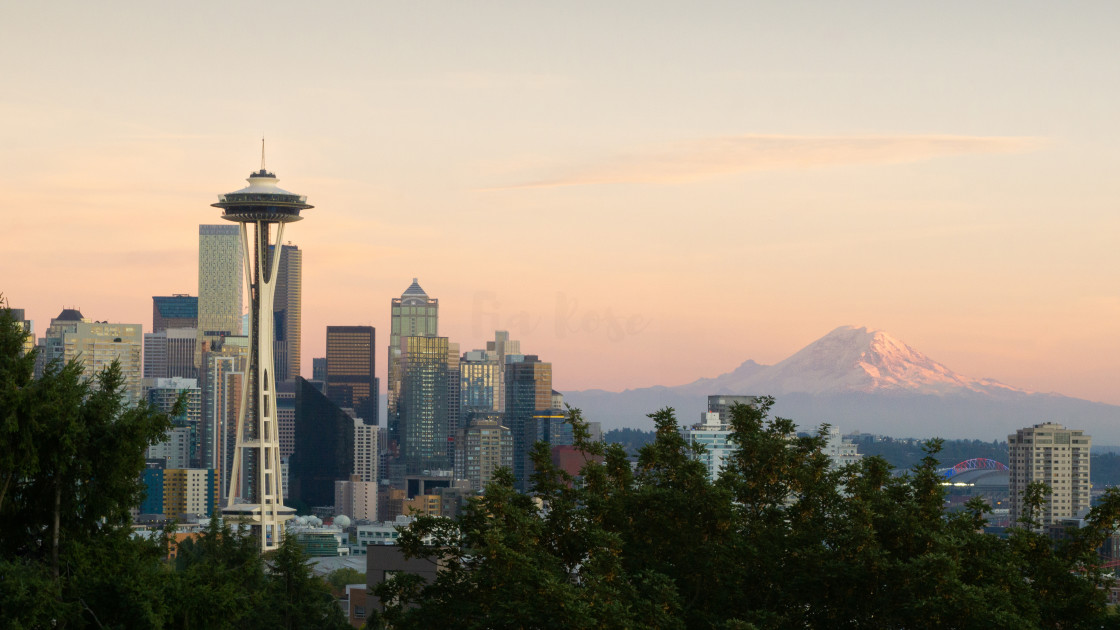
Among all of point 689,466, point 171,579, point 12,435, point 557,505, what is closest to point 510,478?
point 557,505

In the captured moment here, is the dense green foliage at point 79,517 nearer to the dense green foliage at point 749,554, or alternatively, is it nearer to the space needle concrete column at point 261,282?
the dense green foliage at point 749,554

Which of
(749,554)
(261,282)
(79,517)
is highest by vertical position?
(261,282)

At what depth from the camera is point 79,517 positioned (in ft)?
94.9

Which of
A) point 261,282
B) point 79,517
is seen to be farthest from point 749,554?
point 261,282

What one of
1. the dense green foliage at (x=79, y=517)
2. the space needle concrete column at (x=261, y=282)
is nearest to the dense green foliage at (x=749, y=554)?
the dense green foliage at (x=79, y=517)

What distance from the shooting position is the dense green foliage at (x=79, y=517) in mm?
26984

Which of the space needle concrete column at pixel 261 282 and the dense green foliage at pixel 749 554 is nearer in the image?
the dense green foliage at pixel 749 554

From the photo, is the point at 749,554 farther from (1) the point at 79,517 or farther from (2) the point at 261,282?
(2) the point at 261,282

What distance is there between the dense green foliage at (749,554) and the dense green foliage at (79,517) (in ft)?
16.3

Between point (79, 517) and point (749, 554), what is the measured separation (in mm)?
13339

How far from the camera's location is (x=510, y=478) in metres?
35.4

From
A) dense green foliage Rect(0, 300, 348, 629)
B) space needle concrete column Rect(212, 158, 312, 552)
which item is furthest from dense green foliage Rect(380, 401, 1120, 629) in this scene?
space needle concrete column Rect(212, 158, 312, 552)

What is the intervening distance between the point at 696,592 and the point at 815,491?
350 cm

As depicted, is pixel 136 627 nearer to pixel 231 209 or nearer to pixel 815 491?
pixel 815 491
